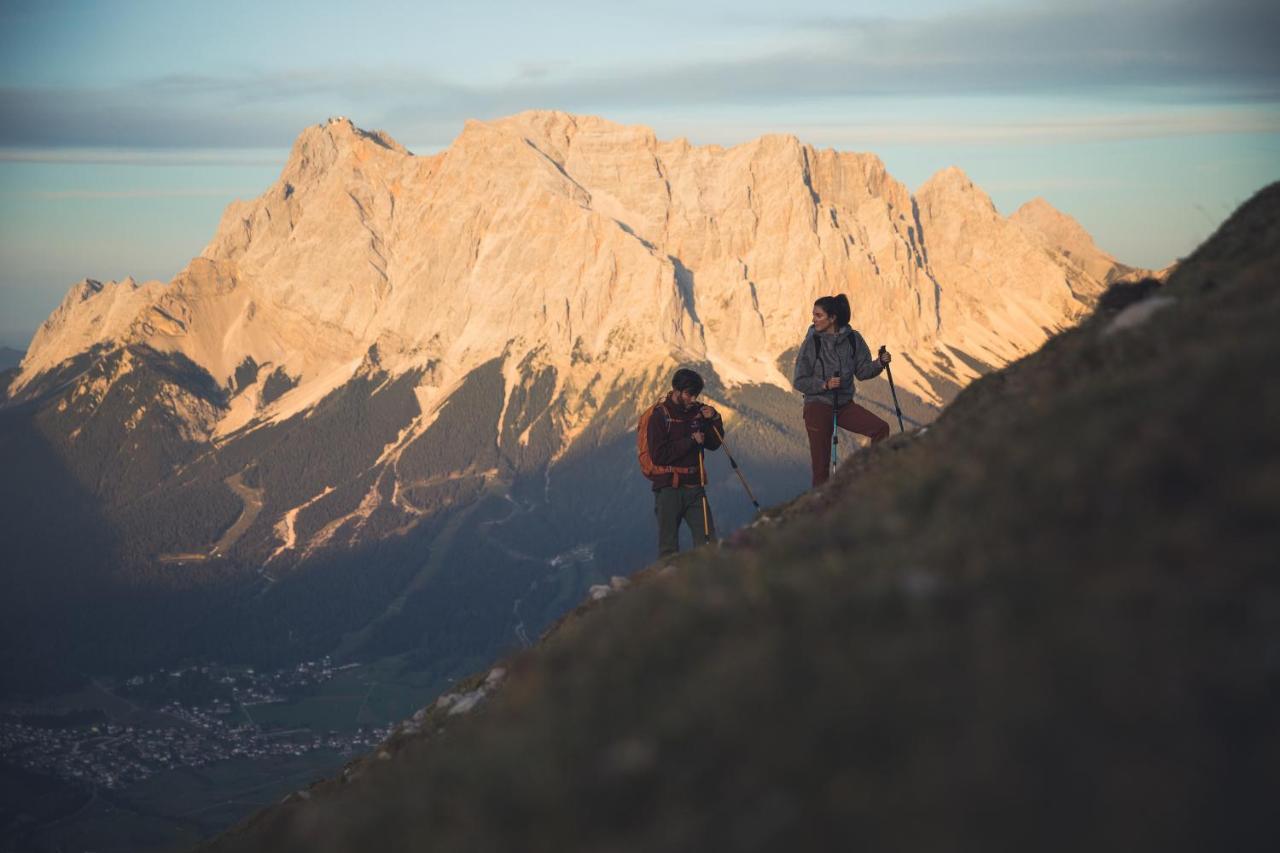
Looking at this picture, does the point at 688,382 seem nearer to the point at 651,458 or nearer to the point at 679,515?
the point at 651,458

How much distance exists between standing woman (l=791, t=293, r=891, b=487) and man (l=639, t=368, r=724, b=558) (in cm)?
220

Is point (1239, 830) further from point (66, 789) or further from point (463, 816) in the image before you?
point (66, 789)

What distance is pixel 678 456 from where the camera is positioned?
74.8 feet

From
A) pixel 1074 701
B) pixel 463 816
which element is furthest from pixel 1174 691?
pixel 463 816

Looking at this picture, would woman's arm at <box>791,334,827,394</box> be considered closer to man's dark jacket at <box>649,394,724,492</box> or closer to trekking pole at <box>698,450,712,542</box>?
man's dark jacket at <box>649,394,724,492</box>

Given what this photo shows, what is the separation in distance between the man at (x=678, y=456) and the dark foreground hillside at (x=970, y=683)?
12226 millimetres

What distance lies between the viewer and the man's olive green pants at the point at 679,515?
2281 cm

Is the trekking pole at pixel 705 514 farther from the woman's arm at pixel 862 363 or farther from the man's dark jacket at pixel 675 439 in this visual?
the woman's arm at pixel 862 363

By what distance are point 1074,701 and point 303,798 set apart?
662 inches

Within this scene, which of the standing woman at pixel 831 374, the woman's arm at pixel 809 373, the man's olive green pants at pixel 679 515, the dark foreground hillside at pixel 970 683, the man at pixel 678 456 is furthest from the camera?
the woman's arm at pixel 809 373

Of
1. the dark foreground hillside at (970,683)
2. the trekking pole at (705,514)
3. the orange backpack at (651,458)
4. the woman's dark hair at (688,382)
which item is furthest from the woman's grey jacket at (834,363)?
the dark foreground hillside at (970,683)

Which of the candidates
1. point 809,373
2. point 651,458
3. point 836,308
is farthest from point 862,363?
point 651,458

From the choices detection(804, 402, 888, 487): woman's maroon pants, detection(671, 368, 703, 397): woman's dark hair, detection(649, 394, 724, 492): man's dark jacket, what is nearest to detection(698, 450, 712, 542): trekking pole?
detection(649, 394, 724, 492): man's dark jacket

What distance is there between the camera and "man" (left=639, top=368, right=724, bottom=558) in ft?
73.6
